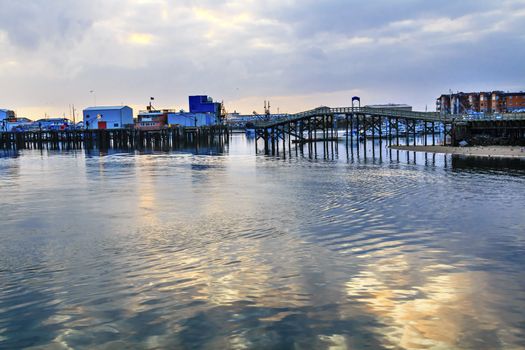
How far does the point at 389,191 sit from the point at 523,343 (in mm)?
22548

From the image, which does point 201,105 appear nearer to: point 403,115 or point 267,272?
point 403,115

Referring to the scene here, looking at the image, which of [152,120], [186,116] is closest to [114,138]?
[152,120]

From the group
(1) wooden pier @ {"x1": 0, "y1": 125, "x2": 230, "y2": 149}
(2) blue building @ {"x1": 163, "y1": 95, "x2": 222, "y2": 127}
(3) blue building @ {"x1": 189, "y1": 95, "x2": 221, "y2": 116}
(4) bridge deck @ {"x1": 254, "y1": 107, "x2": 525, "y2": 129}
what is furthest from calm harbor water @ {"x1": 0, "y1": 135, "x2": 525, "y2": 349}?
(3) blue building @ {"x1": 189, "y1": 95, "x2": 221, "y2": 116}

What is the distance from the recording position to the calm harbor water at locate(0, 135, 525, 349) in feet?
36.0

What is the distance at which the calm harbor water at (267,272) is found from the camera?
10969 millimetres

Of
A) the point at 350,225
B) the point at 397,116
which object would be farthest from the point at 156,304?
the point at 397,116

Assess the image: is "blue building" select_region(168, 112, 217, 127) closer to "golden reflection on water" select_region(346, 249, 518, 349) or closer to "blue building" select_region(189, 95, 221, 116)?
"blue building" select_region(189, 95, 221, 116)

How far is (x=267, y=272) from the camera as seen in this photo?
15148 millimetres

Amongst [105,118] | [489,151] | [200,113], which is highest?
[200,113]

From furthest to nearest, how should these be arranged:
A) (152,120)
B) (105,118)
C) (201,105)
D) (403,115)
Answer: (201,105) < (152,120) < (105,118) < (403,115)

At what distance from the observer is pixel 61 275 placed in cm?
1497

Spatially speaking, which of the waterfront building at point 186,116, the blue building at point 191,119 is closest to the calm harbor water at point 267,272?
the waterfront building at point 186,116

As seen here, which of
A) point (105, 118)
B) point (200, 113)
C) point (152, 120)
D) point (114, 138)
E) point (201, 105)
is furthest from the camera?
point (201, 105)

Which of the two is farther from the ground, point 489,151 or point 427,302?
Answer: point 489,151
